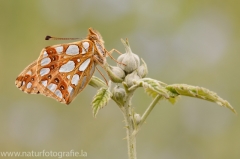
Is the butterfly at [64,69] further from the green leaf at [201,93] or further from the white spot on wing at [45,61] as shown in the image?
the green leaf at [201,93]

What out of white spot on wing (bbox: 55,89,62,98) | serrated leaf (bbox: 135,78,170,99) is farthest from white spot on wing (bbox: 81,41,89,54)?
serrated leaf (bbox: 135,78,170,99)

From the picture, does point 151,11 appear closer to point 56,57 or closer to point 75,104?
point 75,104

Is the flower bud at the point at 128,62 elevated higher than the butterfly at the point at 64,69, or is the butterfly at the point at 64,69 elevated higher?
the flower bud at the point at 128,62

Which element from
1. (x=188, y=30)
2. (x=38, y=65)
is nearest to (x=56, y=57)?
(x=38, y=65)

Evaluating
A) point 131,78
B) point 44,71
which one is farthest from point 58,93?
point 131,78

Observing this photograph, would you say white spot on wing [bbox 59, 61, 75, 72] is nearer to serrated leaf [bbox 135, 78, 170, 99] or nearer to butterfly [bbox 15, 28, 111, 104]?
butterfly [bbox 15, 28, 111, 104]

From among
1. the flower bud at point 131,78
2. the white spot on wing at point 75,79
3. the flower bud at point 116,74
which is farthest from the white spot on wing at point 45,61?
the flower bud at point 131,78

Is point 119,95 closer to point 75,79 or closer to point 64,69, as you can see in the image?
point 75,79

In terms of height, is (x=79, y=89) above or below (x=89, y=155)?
above
